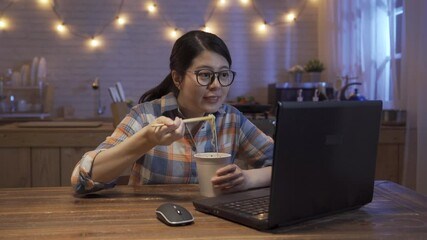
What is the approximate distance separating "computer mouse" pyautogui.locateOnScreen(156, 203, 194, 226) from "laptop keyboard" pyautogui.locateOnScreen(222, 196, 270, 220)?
11cm

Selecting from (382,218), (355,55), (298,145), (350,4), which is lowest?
(382,218)

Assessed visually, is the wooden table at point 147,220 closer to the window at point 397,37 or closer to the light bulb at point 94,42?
the window at point 397,37

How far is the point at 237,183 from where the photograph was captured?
136 cm

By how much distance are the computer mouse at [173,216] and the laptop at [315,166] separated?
89mm

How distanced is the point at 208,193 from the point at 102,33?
3418 millimetres

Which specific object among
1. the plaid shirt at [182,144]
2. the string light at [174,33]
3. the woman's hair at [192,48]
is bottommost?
the plaid shirt at [182,144]

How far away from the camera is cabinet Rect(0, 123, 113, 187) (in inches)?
114

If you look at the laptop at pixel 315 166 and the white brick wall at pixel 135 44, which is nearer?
the laptop at pixel 315 166

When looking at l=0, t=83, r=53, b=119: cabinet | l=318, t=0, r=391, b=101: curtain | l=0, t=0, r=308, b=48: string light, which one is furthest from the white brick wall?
l=318, t=0, r=391, b=101: curtain

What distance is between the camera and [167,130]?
1.24 metres

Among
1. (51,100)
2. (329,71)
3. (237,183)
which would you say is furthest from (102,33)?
(237,183)

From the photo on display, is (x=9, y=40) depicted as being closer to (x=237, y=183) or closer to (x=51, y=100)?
(x=51, y=100)

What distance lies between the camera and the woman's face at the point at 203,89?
156 centimetres

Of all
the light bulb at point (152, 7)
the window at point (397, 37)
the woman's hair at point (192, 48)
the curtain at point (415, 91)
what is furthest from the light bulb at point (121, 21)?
the woman's hair at point (192, 48)
